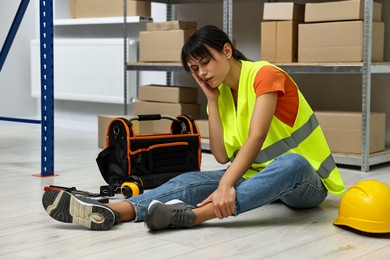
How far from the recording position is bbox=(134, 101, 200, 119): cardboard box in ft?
13.1

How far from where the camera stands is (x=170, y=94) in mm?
4023

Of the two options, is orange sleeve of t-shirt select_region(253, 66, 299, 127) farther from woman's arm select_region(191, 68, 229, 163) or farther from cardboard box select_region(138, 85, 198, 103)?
cardboard box select_region(138, 85, 198, 103)

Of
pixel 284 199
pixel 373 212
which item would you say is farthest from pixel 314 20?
pixel 373 212

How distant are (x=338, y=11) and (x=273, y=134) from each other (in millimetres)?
1382

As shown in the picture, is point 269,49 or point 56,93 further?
point 56,93

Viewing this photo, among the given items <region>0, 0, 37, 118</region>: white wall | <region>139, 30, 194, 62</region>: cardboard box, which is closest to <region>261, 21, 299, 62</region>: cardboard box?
<region>139, 30, 194, 62</region>: cardboard box

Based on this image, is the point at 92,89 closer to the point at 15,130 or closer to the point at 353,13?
the point at 15,130

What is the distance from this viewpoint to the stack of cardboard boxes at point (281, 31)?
343 centimetres

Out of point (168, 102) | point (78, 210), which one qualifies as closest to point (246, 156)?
point (78, 210)

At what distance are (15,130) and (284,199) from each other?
3341mm

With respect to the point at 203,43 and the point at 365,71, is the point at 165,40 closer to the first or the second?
the point at 365,71

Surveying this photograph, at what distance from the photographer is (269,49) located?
3537 mm

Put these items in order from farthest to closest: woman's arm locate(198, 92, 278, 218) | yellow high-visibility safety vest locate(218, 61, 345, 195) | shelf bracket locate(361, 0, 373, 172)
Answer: shelf bracket locate(361, 0, 373, 172)
yellow high-visibility safety vest locate(218, 61, 345, 195)
woman's arm locate(198, 92, 278, 218)

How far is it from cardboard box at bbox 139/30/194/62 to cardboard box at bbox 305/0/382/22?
856 millimetres
